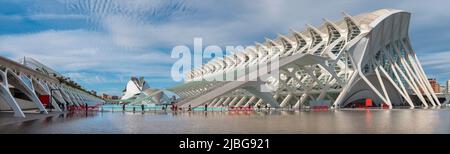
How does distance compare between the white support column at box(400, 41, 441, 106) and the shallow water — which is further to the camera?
the white support column at box(400, 41, 441, 106)

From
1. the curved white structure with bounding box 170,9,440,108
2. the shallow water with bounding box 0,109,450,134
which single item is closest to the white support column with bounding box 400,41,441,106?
the curved white structure with bounding box 170,9,440,108

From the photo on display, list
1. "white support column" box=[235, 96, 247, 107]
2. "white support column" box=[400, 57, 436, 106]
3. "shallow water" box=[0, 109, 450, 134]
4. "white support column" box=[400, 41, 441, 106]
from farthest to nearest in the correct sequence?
"white support column" box=[235, 96, 247, 107], "white support column" box=[400, 41, 441, 106], "white support column" box=[400, 57, 436, 106], "shallow water" box=[0, 109, 450, 134]

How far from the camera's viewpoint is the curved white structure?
46.9 m

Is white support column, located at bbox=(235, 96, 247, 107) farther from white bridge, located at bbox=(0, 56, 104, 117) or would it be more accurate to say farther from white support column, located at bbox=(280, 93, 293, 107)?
white bridge, located at bbox=(0, 56, 104, 117)

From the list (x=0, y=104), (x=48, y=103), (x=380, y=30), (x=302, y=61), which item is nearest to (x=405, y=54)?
(x=380, y=30)

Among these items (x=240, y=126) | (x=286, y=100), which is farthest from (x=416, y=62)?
(x=240, y=126)

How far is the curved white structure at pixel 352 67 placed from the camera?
4688 cm

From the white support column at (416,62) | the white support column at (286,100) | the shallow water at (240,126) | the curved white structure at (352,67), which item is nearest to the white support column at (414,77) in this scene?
the curved white structure at (352,67)

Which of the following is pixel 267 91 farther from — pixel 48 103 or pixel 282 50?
pixel 282 50

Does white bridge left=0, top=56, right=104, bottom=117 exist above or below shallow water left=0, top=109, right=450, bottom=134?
above

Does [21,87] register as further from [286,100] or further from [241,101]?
[241,101]

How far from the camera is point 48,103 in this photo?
37.2 metres

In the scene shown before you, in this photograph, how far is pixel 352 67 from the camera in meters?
50.8

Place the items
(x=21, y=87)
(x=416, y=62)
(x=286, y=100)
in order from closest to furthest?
(x=21, y=87) < (x=286, y=100) < (x=416, y=62)
